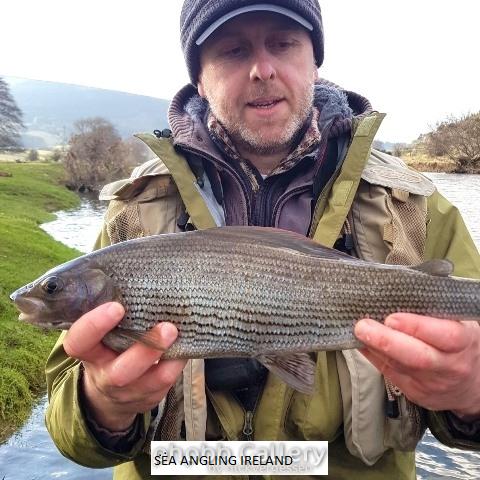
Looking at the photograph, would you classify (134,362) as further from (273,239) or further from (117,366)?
(273,239)

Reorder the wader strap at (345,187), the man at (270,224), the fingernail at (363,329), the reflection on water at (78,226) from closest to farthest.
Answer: the fingernail at (363,329), the man at (270,224), the wader strap at (345,187), the reflection on water at (78,226)

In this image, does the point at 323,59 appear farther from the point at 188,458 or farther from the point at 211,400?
the point at 188,458

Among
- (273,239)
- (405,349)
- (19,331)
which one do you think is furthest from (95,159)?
(405,349)

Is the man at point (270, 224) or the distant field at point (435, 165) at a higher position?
the man at point (270, 224)

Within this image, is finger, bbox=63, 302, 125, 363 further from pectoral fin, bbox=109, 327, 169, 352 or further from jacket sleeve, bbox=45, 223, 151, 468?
jacket sleeve, bbox=45, 223, 151, 468

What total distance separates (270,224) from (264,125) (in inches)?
25.6

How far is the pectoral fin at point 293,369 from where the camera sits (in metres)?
2.73

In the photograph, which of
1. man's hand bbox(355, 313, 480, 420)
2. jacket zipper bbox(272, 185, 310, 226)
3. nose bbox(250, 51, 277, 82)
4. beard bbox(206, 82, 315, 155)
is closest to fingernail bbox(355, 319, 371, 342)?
man's hand bbox(355, 313, 480, 420)

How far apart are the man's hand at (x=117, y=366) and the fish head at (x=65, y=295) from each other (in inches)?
10.0

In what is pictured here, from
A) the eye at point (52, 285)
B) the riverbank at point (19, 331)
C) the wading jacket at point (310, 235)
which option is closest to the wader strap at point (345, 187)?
the wading jacket at point (310, 235)

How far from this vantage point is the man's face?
3621 mm

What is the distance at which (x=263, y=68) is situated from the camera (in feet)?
11.7

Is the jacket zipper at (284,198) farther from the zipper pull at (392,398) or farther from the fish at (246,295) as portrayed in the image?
the zipper pull at (392,398)

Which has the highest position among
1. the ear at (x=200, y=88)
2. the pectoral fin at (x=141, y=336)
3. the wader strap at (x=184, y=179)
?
the ear at (x=200, y=88)
